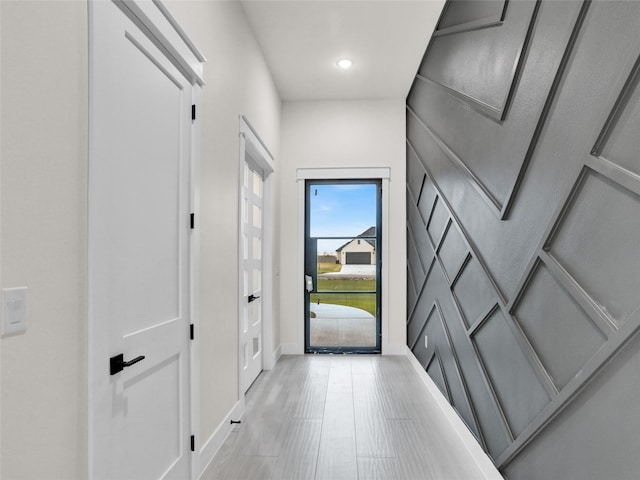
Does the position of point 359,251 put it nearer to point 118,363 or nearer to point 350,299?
point 350,299

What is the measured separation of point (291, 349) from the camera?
4707 millimetres

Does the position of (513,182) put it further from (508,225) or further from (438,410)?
(438,410)

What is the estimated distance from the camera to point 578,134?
129 centimetres

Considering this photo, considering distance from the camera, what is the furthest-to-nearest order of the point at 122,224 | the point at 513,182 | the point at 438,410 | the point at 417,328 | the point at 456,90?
1. the point at 417,328
2. the point at 438,410
3. the point at 456,90
4. the point at 513,182
5. the point at 122,224

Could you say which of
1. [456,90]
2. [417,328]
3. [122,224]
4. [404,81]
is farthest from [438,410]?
[404,81]

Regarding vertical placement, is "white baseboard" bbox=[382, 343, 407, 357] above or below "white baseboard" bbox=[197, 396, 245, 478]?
below

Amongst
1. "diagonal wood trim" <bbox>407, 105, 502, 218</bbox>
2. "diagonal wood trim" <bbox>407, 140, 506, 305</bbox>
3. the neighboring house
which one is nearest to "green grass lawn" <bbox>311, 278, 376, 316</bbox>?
the neighboring house

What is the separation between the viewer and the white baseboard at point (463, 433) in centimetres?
202

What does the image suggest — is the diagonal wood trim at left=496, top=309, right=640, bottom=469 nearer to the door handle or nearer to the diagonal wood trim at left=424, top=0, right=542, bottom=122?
the diagonal wood trim at left=424, top=0, right=542, bottom=122

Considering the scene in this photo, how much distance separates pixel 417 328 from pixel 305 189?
2.03 metres

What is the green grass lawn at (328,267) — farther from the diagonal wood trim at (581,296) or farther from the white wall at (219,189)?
the diagonal wood trim at (581,296)

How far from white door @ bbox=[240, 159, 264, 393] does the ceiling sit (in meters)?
1.04

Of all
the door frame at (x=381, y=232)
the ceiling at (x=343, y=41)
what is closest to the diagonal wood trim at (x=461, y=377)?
the door frame at (x=381, y=232)

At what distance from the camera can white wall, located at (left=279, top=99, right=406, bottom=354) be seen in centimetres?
469
